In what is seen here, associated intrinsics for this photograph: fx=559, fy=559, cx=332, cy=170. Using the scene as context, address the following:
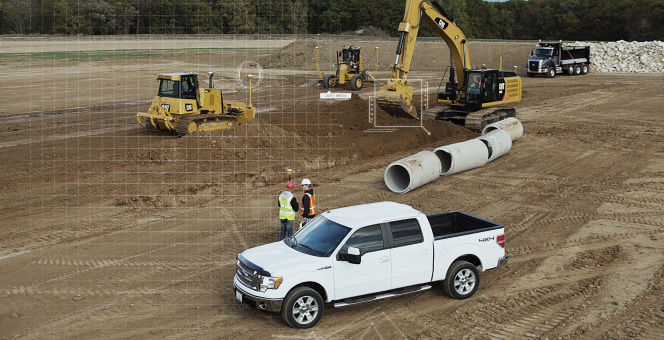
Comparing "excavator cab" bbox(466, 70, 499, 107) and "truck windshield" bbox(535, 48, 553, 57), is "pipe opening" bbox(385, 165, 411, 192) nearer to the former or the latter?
"excavator cab" bbox(466, 70, 499, 107)

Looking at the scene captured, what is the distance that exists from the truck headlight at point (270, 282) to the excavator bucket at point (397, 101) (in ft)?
47.4

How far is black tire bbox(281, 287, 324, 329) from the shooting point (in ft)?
27.0

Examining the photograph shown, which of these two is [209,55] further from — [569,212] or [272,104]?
[569,212]

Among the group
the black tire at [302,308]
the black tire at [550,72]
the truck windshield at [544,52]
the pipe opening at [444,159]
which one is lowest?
the black tire at [302,308]

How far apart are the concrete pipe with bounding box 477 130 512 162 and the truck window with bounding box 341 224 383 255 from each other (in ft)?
34.8

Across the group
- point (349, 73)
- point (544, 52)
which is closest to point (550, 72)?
point (544, 52)

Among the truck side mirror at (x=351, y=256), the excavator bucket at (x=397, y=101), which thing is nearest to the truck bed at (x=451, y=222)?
the truck side mirror at (x=351, y=256)

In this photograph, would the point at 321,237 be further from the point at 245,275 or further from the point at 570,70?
the point at 570,70

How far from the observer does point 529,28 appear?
258 ft

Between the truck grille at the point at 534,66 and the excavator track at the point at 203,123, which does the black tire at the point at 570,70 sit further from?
the excavator track at the point at 203,123

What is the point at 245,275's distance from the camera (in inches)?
342

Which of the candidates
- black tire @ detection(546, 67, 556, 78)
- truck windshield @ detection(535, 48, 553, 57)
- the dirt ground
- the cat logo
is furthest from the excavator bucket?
truck windshield @ detection(535, 48, 553, 57)

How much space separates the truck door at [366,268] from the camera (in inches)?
338

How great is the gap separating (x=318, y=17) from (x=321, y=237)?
10.9 meters
